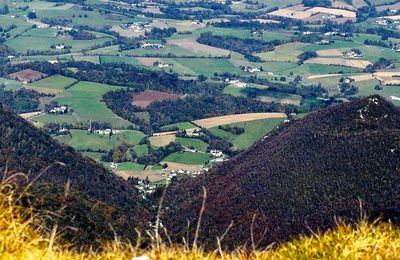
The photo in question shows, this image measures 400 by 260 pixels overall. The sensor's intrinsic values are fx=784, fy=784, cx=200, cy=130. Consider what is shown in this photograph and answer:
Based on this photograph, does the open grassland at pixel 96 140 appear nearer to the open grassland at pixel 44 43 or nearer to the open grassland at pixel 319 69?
the open grassland at pixel 319 69

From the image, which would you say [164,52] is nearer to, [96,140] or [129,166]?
[96,140]

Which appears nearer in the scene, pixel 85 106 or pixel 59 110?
pixel 59 110

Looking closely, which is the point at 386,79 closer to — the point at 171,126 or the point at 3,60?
the point at 171,126

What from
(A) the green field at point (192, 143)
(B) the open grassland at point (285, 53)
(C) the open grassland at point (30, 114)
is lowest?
(B) the open grassland at point (285, 53)

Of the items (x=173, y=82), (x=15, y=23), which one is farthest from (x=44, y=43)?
(x=173, y=82)

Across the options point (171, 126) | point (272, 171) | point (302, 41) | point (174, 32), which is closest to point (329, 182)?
point (272, 171)

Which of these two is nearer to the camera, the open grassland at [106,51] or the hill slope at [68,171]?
the hill slope at [68,171]

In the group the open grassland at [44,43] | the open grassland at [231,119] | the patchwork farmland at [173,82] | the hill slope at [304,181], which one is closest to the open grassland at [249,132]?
the patchwork farmland at [173,82]
